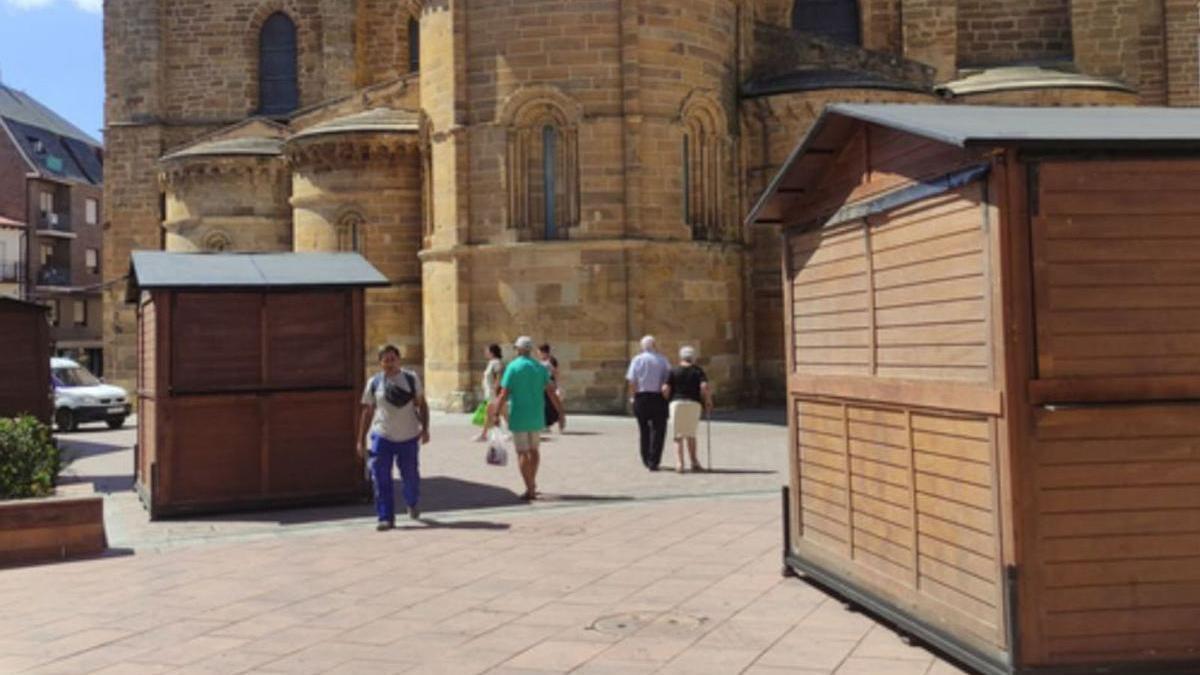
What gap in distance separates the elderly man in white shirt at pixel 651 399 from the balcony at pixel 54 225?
5423cm

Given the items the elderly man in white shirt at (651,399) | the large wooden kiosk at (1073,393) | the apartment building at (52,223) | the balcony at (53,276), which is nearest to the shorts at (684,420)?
the elderly man in white shirt at (651,399)

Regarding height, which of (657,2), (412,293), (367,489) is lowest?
(367,489)

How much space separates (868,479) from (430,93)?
18.7 metres

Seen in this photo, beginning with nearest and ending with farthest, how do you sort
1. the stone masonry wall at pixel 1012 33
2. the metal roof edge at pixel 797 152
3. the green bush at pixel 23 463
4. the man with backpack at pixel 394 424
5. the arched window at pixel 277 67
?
the metal roof edge at pixel 797 152
the green bush at pixel 23 463
the man with backpack at pixel 394 424
the stone masonry wall at pixel 1012 33
the arched window at pixel 277 67

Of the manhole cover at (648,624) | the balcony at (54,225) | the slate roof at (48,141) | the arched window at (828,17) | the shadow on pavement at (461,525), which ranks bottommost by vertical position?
the manhole cover at (648,624)

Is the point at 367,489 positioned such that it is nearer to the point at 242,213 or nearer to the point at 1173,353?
the point at 1173,353

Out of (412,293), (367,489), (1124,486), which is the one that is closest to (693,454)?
(367,489)

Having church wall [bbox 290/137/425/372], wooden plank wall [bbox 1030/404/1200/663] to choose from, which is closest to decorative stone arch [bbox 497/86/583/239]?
church wall [bbox 290/137/425/372]

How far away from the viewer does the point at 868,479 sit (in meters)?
6.54

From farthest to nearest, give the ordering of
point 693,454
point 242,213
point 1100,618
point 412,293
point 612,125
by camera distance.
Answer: point 242,213 → point 412,293 → point 612,125 → point 693,454 → point 1100,618

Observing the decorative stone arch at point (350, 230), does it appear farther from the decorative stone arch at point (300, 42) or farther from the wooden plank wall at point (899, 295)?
the wooden plank wall at point (899, 295)

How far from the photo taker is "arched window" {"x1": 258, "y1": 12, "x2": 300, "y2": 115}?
118ft

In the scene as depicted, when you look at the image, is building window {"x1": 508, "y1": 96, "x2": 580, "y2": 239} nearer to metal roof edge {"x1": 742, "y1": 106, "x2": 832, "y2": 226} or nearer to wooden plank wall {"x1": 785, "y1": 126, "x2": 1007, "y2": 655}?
metal roof edge {"x1": 742, "y1": 106, "x2": 832, "y2": 226}

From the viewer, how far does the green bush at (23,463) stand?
31.6ft
